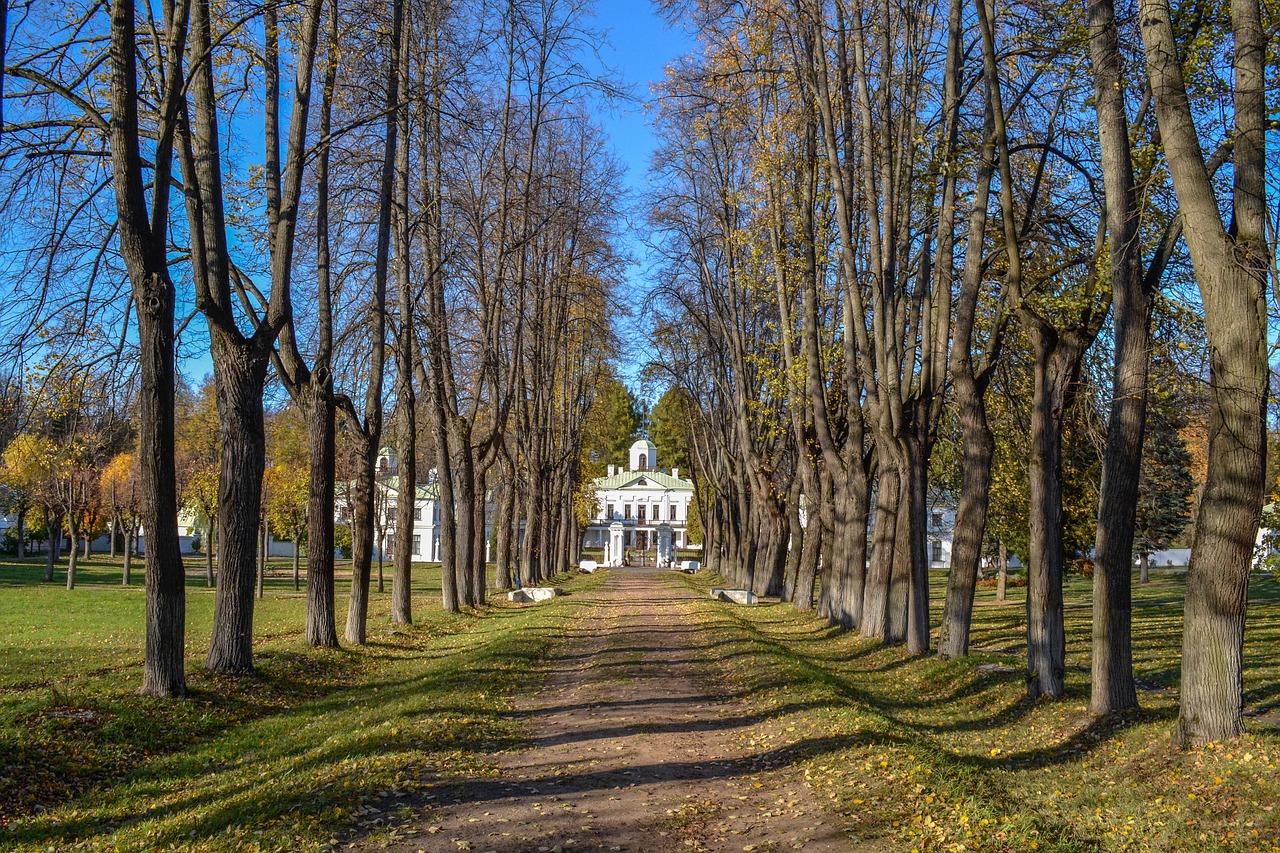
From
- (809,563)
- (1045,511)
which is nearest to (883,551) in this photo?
(1045,511)

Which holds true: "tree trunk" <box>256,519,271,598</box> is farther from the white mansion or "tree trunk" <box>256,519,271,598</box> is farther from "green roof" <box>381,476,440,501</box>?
the white mansion

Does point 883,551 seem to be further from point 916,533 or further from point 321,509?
point 321,509

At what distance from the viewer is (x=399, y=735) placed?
Result: 27.6 ft

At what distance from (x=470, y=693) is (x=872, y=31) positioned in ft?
39.4

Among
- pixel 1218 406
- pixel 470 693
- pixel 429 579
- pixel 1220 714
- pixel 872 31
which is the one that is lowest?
pixel 429 579

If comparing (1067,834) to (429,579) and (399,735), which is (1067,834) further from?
(429,579)

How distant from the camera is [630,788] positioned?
22.9 ft

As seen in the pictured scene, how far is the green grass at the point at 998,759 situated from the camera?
19.1 ft

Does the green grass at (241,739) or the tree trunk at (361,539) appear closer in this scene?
the green grass at (241,739)

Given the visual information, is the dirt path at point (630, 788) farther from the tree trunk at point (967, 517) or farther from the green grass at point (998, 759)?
the tree trunk at point (967, 517)

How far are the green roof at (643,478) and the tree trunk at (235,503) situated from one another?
260 feet

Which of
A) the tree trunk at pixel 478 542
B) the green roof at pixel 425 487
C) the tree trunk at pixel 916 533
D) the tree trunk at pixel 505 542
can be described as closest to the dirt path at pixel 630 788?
the tree trunk at pixel 916 533

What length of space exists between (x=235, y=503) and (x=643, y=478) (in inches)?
3170

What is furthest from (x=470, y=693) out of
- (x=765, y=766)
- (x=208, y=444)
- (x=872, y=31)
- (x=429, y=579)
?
(x=429, y=579)
